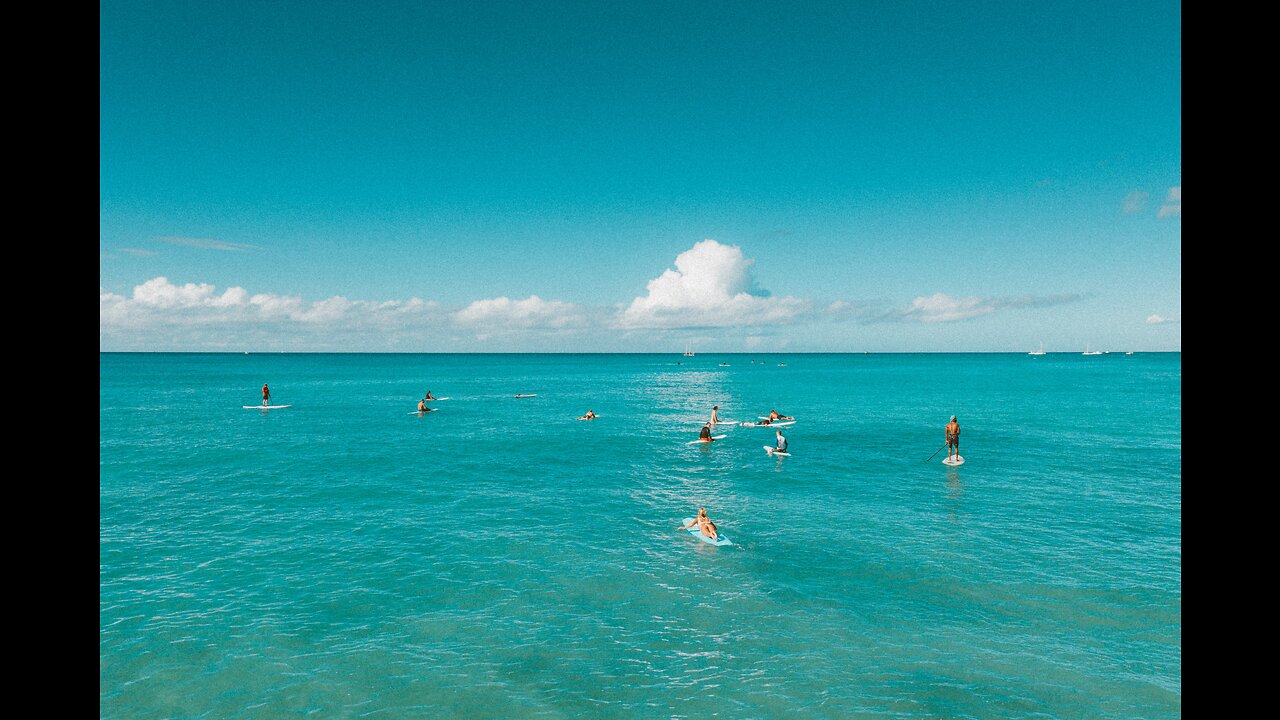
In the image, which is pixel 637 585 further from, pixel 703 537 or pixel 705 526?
pixel 705 526

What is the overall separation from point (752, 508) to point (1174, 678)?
17.8m

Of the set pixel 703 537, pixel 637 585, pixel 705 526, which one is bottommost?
pixel 637 585

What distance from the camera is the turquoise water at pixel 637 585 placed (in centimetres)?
1596

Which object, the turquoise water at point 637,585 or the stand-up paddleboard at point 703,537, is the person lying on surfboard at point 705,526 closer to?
the stand-up paddleboard at point 703,537

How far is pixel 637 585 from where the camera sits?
72.9ft

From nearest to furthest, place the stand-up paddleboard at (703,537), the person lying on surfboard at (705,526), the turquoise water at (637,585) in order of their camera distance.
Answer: the turquoise water at (637,585)
the stand-up paddleboard at (703,537)
the person lying on surfboard at (705,526)

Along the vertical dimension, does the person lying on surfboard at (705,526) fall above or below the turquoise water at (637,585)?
above

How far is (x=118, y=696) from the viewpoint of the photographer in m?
15.8

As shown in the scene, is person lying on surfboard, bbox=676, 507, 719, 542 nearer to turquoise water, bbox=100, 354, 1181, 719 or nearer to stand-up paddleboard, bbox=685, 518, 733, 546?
stand-up paddleboard, bbox=685, 518, 733, 546

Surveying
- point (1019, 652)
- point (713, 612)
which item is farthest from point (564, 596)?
point (1019, 652)

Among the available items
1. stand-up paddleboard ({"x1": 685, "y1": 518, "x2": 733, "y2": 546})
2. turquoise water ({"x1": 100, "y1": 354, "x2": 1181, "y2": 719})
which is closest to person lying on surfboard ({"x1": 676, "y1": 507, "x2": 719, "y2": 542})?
stand-up paddleboard ({"x1": 685, "y1": 518, "x2": 733, "y2": 546})

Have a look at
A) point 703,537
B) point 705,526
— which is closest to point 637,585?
point 703,537

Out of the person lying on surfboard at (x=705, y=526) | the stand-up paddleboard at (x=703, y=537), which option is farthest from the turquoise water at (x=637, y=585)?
the person lying on surfboard at (x=705, y=526)
